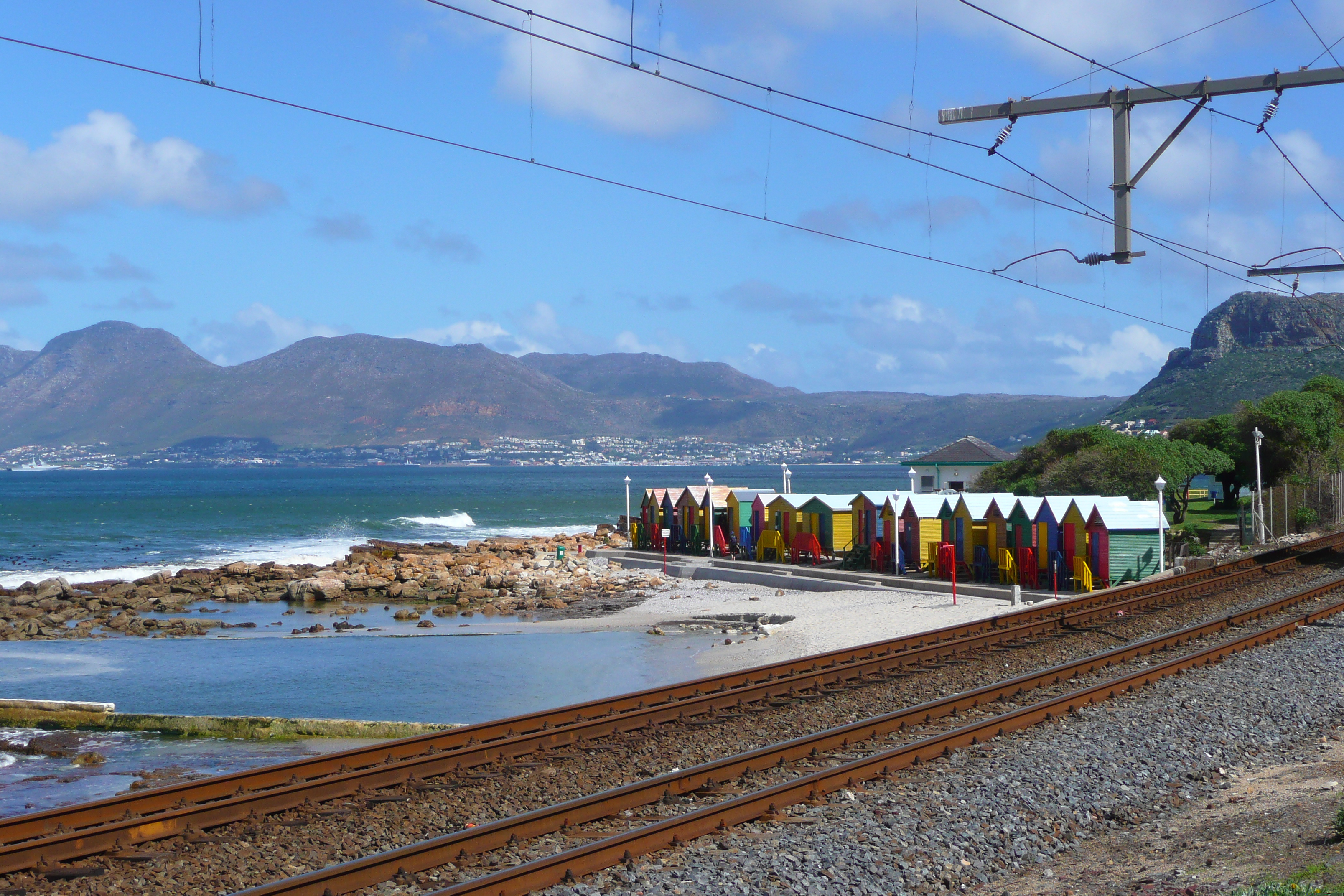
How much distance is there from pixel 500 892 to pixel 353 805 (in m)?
3.13

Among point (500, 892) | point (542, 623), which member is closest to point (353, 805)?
point (500, 892)

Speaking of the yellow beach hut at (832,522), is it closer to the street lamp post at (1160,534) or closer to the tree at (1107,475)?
the street lamp post at (1160,534)

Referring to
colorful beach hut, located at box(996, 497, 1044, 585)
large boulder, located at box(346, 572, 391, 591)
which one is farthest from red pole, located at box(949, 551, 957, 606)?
large boulder, located at box(346, 572, 391, 591)

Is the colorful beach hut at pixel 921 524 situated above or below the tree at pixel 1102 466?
below

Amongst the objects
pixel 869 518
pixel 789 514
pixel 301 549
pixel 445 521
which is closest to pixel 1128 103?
pixel 869 518

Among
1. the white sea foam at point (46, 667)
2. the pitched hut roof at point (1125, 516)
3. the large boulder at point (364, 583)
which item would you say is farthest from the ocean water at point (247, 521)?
the pitched hut roof at point (1125, 516)

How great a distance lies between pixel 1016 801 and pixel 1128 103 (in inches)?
340

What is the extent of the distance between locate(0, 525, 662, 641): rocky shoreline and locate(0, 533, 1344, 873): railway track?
49.7 feet

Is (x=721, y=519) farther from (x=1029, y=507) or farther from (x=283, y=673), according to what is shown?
(x=283, y=673)

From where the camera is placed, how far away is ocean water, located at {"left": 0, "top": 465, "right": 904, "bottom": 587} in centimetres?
6259

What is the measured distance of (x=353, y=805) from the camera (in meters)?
10.6

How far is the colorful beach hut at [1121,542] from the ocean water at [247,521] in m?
40.3

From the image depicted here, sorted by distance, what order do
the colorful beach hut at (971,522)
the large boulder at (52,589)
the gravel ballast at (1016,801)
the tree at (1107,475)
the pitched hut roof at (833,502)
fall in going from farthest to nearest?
1. the tree at (1107,475)
2. the large boulder at (52,589)
3. the pitched hut roof at (833,502)
4. the colorful beach hut at (971,522)
5. the gravel ballast at (1016,801)

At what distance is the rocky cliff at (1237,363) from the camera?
13412cm
